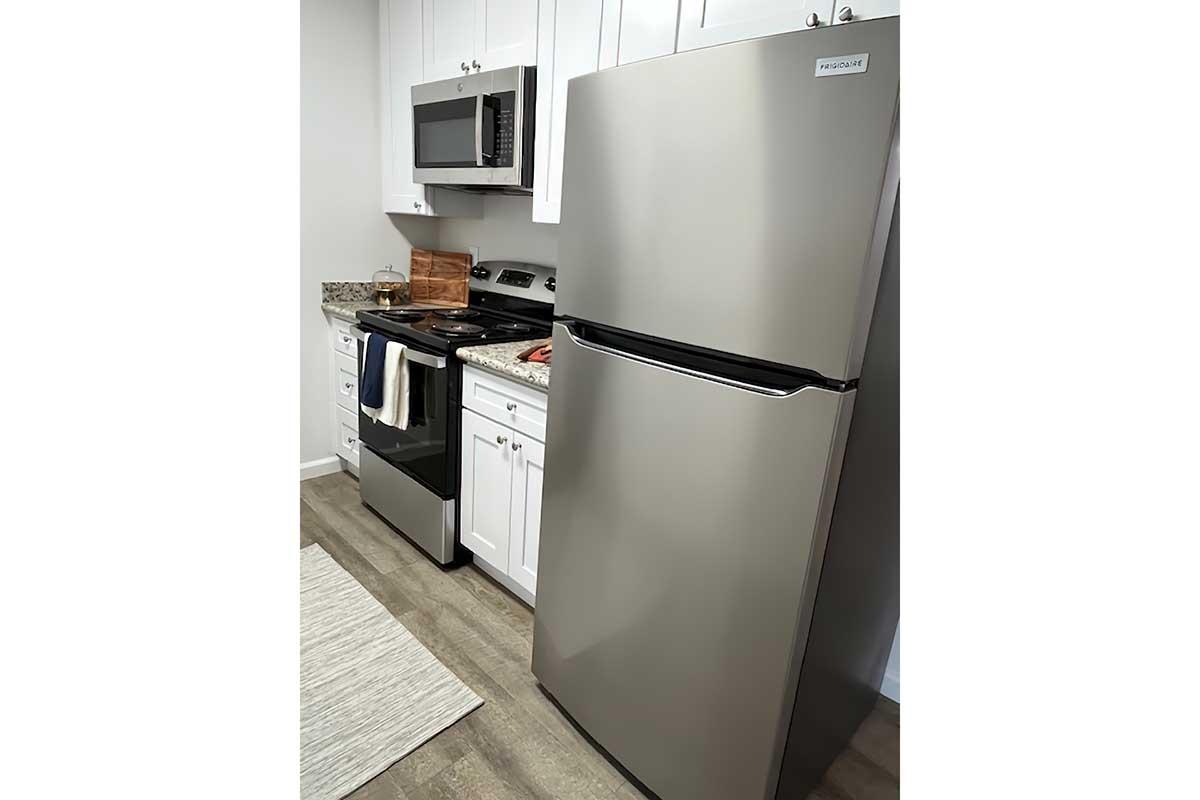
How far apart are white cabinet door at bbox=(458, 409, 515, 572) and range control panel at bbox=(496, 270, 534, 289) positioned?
30.0 inches

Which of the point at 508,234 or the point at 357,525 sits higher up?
the point at 508,234

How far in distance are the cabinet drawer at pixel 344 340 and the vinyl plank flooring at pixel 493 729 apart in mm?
893

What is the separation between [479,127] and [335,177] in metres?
1.11

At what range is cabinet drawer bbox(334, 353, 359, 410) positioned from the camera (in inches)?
118

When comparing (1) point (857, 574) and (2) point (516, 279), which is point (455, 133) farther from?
(1) point (857, 574)

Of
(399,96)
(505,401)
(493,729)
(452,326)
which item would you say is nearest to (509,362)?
(505,401)

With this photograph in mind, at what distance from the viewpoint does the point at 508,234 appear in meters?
2.94

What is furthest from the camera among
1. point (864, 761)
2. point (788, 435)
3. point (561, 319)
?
point (864, 761)
